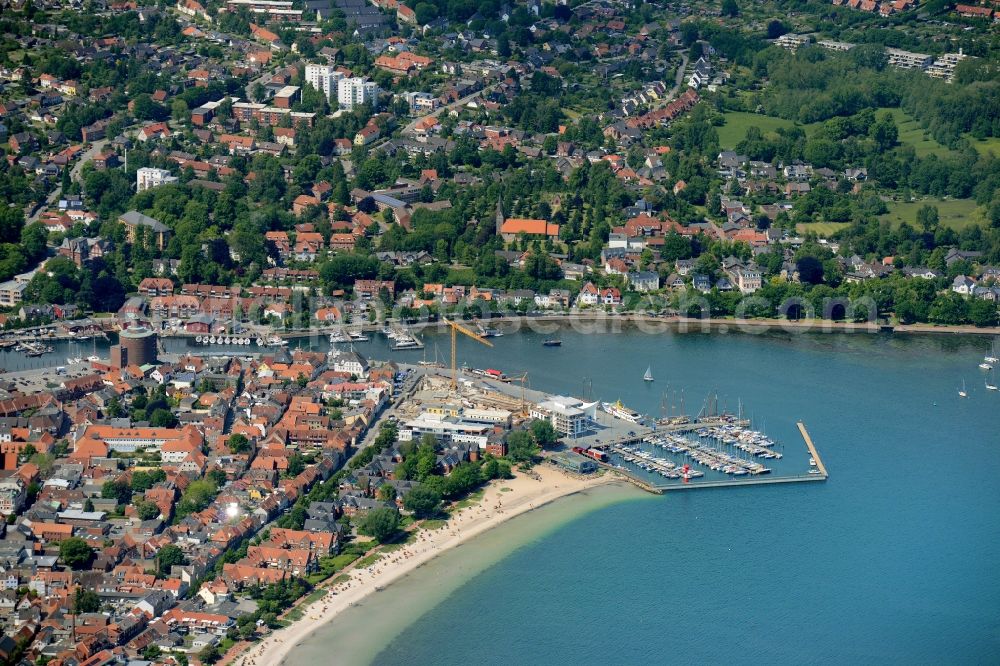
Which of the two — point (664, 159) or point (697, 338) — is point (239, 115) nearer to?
point (664, 159)

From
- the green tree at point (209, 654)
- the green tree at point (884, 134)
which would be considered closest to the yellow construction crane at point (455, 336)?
the green tree at point (209, 654)

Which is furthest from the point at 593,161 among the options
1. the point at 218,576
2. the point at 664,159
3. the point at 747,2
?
the point at 218,576

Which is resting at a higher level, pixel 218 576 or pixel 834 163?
pixel 834 163

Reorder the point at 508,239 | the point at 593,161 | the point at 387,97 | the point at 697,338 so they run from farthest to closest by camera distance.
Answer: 1. the point at 387,97
2. the point at 593,161
3. the point at 508,239
4. the point at 697,338

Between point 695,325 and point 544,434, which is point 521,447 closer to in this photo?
point 544,434

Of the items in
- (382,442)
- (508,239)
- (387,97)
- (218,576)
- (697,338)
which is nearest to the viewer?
(218,576)

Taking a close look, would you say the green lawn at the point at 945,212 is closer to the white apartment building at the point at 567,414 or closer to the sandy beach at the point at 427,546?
the white apartment building at the point at 567,414

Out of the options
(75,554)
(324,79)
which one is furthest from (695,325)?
(75,554)
